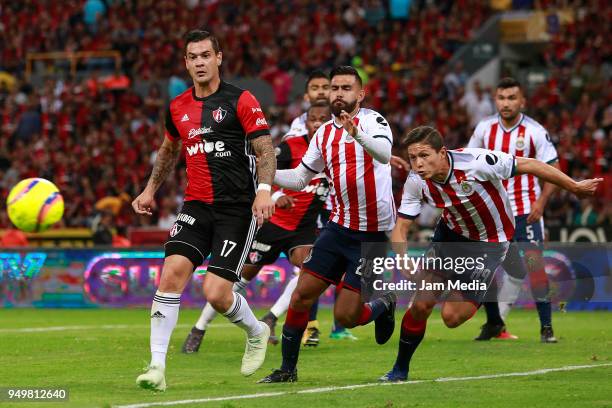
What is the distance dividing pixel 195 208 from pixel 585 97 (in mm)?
17447

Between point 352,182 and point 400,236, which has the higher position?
point 352,182

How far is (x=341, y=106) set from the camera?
9844 millimetres

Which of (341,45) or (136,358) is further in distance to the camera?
(341,45)

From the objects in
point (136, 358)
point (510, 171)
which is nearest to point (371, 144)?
point (510, 171)

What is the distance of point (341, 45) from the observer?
31.8 metres

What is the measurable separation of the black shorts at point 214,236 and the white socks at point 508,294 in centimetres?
521

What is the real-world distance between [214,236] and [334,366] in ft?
7.04

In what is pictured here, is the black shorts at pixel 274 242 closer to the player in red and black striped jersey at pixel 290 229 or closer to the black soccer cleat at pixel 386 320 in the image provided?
the player in red and black striped jersey at pixel 290 229

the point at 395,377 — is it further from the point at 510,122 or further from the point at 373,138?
the point at 510,122

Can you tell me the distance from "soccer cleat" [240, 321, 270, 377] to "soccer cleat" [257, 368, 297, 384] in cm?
12

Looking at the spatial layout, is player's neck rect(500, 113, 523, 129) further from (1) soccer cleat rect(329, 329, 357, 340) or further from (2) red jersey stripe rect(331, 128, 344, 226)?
(2) red jersey stripe rect(331, 128, 344, 226)

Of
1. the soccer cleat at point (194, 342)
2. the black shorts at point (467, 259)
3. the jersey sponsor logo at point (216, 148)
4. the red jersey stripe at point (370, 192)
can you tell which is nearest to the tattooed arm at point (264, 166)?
the jersey sponsor logo at point (216, 148)

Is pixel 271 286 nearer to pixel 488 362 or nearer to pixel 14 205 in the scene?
pixel 14 205

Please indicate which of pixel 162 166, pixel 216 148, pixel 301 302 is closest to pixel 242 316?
pixel 301 302
